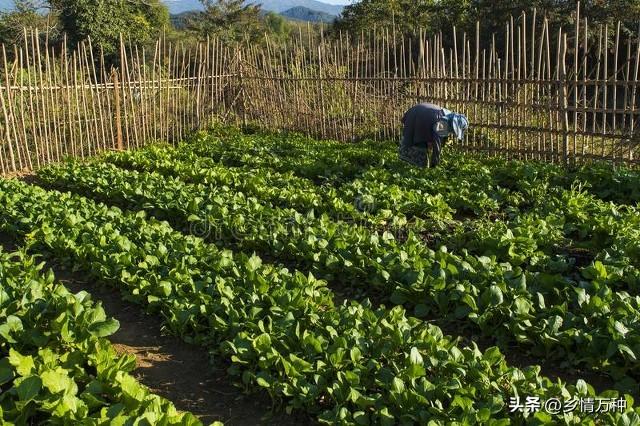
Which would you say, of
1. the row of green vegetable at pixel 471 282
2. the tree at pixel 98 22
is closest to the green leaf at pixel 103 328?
the row of green vegetable at pixel 471 282

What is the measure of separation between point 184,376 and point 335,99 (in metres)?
9.80

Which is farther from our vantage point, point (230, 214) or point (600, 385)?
point (230, 214)

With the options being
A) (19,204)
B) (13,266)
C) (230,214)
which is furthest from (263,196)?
(13,266)

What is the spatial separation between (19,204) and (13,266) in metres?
2.68

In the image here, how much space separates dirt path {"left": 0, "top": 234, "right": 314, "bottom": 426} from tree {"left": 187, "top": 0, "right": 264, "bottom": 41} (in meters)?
36.8

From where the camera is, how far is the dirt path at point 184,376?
3.74 metres

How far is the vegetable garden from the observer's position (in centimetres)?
333

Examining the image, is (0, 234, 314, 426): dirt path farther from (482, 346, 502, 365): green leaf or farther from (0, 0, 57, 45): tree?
(0, 0, 57, 45): tree

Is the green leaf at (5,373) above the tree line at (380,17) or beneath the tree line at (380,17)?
beneath

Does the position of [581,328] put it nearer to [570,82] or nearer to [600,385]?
[600,385]

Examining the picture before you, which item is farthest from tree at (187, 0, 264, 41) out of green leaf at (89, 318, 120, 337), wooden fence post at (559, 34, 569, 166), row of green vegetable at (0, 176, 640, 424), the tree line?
green leaf at (89, 318, 120, 337)

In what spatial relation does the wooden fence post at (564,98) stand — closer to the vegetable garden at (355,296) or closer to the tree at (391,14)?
the vegetable garden at (355,296)

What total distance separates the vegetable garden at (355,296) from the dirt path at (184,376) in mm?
115

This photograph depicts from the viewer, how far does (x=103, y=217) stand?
22.6ft
